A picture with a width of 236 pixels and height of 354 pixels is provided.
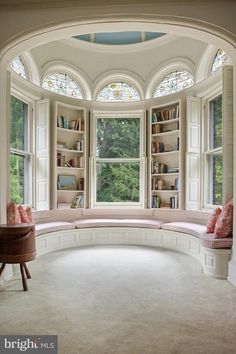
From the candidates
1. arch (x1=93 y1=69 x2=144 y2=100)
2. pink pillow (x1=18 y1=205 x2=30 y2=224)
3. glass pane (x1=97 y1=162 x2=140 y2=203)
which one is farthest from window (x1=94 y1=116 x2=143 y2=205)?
pink pillow (x1=18 y1=205 x2=30 y2=224)

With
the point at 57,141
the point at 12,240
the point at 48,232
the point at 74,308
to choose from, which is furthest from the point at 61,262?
the point at 57,141

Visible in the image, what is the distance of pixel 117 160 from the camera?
6684mm

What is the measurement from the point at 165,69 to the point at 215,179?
2689mm

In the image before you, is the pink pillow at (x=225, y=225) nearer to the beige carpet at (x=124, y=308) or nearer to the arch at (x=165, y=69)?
the beige carpet at (x=124, y=308)

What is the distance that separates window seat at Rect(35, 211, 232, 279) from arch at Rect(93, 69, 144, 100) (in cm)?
278

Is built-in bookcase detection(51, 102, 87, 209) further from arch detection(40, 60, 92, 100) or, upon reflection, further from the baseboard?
the baseboard

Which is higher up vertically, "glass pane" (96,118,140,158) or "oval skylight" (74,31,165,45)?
"oval skylight" (74,31,165,45)

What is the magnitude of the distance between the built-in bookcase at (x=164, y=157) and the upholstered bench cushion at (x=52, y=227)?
1866mm

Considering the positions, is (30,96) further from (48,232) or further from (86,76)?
(48,232)

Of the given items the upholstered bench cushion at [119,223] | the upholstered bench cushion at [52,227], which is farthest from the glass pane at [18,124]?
the upholstered bench cushion at [119,223]

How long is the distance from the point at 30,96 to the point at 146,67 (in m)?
2.64

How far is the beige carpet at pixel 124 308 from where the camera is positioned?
2.23 metres

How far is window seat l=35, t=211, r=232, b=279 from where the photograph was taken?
521 centimetres

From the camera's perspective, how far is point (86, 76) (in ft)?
21.7
